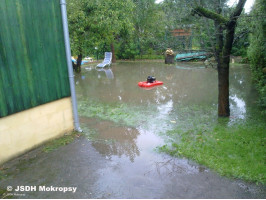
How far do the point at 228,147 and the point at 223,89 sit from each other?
6.86ft

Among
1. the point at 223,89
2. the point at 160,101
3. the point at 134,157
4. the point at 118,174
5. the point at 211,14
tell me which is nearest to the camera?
the point at 118,174

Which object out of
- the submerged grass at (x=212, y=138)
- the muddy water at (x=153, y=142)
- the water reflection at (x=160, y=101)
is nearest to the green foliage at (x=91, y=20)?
the water reflection at (x=160, y=101)

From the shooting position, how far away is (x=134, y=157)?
14.4 ft

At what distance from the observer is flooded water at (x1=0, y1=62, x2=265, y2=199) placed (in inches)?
131

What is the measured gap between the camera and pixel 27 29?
13.7 feet

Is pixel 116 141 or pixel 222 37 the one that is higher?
pixel 222 37

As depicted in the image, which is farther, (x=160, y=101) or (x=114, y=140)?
(x=160, y=101)

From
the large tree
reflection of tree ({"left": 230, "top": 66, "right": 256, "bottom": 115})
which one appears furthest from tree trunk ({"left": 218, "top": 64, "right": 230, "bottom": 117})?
reflection of tree ({"left": 230, "top": 66, "right": 256, "bottom": 115})

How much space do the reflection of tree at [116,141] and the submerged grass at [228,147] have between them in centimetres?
66

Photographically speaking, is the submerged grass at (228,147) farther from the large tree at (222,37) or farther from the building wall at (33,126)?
the building wall at (33,126)

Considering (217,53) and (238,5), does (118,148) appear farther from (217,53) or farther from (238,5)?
(238,5)

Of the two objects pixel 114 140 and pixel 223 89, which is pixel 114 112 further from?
pixel 223 89

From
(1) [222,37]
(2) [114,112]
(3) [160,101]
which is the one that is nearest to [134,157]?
(2) [114,112]

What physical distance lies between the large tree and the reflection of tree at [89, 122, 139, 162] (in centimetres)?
254
